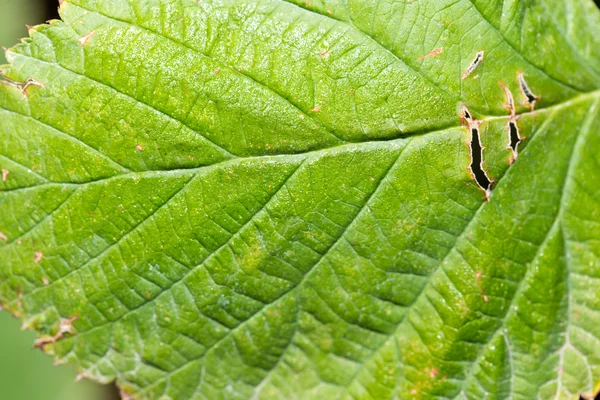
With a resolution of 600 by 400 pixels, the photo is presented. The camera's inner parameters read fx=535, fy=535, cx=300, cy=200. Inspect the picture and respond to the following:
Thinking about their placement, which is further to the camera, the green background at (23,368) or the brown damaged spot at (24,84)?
the green background at (23,368)

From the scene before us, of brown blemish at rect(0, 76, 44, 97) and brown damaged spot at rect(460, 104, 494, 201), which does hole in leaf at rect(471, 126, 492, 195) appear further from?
brown blemish at rect(0, 76, 44, 97)

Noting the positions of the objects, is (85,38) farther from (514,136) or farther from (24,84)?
(514,136)

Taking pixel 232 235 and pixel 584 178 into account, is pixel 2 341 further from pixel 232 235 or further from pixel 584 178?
pixel 584 178

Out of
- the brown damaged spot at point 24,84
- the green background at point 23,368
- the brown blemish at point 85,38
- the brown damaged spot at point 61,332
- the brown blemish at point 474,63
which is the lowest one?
the green background at point 23,368

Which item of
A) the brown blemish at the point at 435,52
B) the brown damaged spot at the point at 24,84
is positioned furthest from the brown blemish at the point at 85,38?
the brown blemish at the point at 435,52

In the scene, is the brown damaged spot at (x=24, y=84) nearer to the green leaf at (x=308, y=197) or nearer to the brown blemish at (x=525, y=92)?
the green leaf at (x=308, y=197)

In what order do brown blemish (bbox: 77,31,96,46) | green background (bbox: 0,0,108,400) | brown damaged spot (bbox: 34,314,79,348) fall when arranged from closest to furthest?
brown blemish (bbox: 77,31,96,46)
brown damaged spot (bbox: 34,314,79,348)
green background (bbox: 0,0,108,400)

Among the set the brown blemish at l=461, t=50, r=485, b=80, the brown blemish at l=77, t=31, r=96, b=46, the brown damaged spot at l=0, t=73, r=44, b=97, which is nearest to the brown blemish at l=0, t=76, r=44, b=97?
the brown damaged spot at l=0, t=73, r=44, b=97
